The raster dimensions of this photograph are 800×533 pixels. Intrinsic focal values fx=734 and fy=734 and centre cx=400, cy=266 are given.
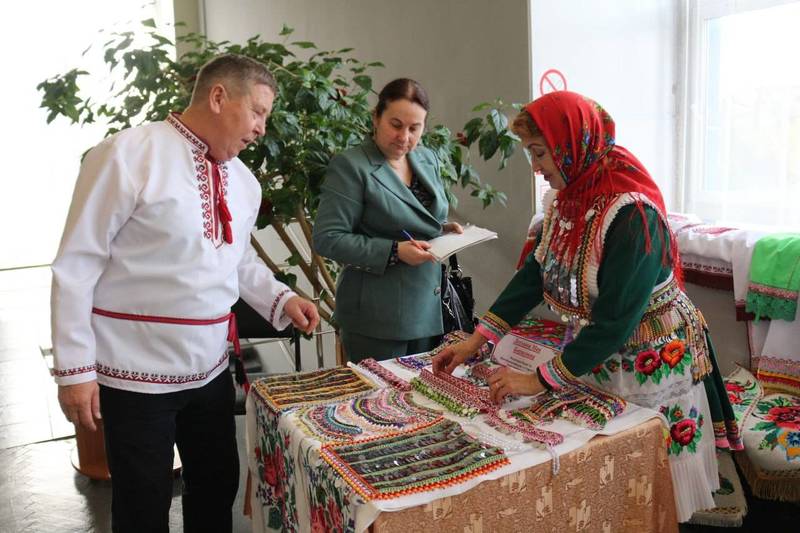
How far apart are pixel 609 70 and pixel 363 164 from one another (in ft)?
4.54

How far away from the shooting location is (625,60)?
3082 millimetres

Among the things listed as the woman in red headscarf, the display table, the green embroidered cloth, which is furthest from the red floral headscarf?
the green embroidered cloth

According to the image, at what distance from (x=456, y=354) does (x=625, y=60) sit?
72.3 inches

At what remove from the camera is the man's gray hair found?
1666 mm

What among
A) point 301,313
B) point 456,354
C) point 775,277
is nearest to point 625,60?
point 775,277

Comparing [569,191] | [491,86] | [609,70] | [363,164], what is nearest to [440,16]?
[491,86]

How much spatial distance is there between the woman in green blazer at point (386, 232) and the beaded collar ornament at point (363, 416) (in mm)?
547

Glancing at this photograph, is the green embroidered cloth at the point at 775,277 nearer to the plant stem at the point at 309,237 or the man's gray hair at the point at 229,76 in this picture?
the plant stem at the point at 309,237

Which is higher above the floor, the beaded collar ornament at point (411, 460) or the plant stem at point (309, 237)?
the plant stem at point (309, 237)

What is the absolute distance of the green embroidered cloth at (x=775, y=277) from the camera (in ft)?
7.75

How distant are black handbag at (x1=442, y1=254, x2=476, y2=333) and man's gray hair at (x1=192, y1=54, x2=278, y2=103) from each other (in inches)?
40.0

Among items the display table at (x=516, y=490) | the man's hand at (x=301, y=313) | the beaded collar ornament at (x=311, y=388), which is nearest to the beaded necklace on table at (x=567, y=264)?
the display table at (x=516, y=490)

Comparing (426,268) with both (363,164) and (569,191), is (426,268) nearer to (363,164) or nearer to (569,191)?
(363,164)

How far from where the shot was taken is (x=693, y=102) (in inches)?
124
